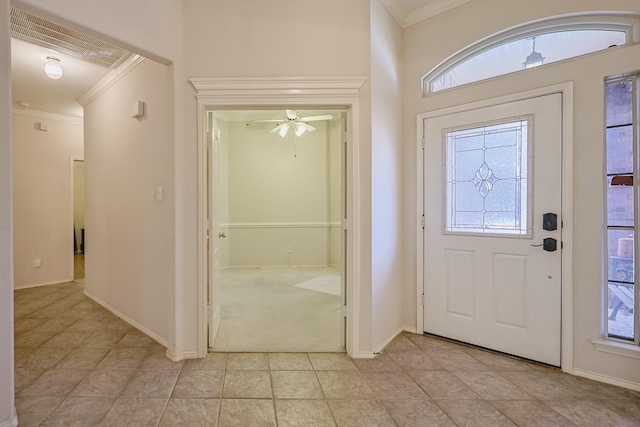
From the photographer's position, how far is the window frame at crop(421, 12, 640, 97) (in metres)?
2.02

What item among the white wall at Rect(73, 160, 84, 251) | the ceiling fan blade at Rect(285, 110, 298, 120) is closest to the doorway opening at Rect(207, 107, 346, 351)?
the ceiling fan blade at Rect(285, 110, 298, 120)

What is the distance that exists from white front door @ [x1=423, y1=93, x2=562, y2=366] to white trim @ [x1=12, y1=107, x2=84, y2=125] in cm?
569

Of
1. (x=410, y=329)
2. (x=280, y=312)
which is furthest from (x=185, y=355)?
(x=410, y=329)

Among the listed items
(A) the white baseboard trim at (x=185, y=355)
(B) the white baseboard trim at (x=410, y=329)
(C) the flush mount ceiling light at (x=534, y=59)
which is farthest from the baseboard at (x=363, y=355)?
(C) the flush mount ceiling light at (x=534, y=59)

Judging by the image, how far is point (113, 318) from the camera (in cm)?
331

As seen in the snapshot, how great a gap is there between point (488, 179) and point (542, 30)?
3.97 ft

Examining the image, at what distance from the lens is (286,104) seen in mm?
2371

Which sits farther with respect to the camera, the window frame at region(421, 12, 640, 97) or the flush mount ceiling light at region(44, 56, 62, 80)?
the flush mount ceiling light at region(44, 56, 62, 80)

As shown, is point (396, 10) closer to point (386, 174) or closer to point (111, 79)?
point (386, 174)

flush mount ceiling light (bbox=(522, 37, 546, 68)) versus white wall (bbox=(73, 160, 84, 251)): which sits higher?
flush mount ceiling light (bbox=(522, 37, 546, 68))

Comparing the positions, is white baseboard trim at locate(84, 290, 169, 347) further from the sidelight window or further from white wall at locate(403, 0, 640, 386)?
the sidelight window

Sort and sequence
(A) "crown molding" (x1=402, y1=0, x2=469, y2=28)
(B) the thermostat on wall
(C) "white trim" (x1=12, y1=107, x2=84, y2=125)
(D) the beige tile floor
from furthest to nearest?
1. (C) "white trim" (x1=12, y1=107, x2=84, y2=125)
2. (B) the thermostat on wall
3. (A) "crown molding" (x1=402, y1=0, x2=469, y2=28)
4. (D) the beige tile floor

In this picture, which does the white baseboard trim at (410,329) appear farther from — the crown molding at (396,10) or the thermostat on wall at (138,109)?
the thermostat on wall at (138,109)

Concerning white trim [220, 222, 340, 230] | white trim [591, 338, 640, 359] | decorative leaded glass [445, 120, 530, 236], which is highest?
decorative leaded glass [445, 120, 530, 236]
